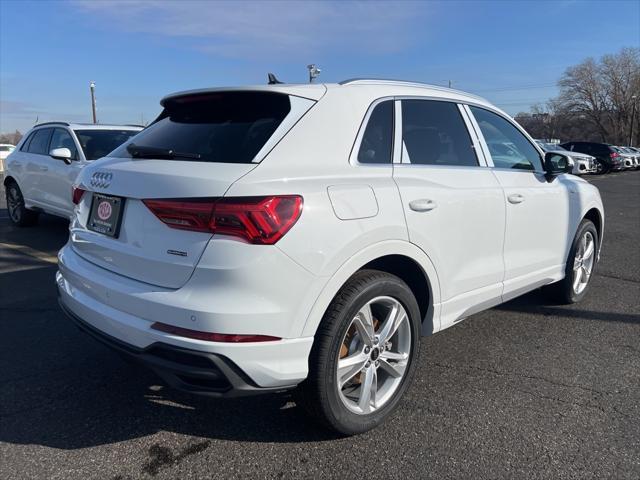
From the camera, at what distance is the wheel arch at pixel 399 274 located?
8.01ft

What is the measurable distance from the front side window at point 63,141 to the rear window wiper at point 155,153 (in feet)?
16.8

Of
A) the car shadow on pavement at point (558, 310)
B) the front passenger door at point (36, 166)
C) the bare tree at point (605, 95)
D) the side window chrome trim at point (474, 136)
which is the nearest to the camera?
the side window chrome trim at point (474, 136)

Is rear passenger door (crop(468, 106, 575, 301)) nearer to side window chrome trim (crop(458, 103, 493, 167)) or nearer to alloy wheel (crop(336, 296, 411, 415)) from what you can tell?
side window chrome trim (crop(458, 103, 493, 167))

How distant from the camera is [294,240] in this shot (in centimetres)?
231

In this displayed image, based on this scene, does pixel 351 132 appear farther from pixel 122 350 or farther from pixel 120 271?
pixel 122 350

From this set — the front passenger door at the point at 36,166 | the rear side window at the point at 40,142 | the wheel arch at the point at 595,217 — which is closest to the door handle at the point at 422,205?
the wheel arch at the point at 595,217

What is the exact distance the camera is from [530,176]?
404 centimetres

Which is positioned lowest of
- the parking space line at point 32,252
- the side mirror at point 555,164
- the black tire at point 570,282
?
the parking space line at point 32,252

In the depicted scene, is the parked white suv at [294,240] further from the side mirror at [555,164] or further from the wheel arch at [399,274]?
the side mirror at [555,164]

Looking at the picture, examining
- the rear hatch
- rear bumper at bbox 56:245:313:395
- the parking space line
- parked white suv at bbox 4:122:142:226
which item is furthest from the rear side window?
rear bumper at bbox 56:245:313:395

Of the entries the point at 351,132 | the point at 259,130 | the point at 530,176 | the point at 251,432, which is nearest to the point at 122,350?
the point at 251,432

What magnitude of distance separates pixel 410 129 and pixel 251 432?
1.93m

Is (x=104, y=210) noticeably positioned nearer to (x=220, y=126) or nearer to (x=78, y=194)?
(x=78, y=194)

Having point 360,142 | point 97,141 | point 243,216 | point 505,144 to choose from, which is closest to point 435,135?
point 360,142
